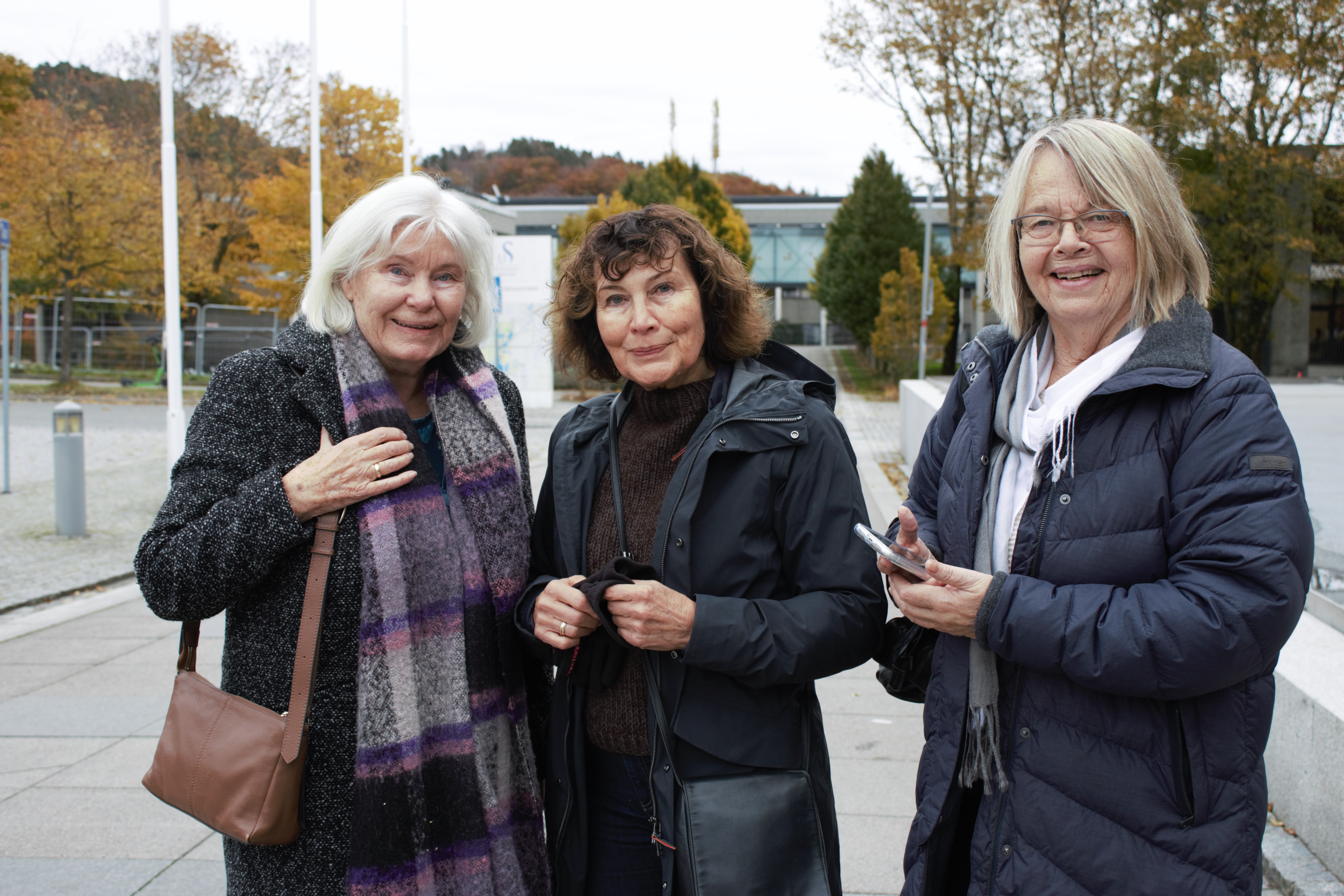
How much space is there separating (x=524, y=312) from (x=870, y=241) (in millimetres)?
20875

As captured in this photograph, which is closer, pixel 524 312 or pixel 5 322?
pixel 5 322

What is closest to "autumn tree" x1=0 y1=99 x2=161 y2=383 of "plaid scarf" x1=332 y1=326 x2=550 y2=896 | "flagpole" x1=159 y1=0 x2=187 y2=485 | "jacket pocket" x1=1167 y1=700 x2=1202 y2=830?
"flagpole" x1=159 y1=0 x2=187 y2=485

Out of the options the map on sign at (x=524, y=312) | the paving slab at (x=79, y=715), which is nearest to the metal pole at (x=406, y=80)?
the map on sign at (x=524, y=312)

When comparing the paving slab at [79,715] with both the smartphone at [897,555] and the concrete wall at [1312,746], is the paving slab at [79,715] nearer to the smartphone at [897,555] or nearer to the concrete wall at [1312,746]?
the smartphone at [897,555]

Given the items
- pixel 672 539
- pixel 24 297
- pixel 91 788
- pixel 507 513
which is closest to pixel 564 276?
pixel 507 513

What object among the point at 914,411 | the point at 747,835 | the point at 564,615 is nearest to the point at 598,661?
the point at 564,615

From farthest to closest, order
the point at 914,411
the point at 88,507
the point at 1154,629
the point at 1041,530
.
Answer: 1. the point at 914,411
2. the point at 88,507
3. the point at 1041,530
4. the point at 1154,629

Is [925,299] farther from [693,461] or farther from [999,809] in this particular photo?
[999,809]

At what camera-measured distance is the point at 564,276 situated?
2.42 metres

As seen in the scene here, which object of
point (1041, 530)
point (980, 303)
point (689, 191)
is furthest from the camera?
point (689, 191)

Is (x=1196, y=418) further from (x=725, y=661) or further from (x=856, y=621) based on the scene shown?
(x=725, y=661)

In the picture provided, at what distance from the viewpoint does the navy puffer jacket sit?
1.55m

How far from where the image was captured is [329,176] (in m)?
24.5

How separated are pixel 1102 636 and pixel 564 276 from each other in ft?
4.81
